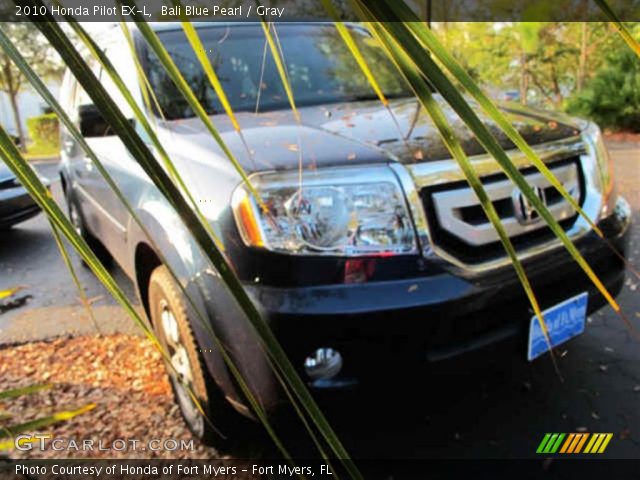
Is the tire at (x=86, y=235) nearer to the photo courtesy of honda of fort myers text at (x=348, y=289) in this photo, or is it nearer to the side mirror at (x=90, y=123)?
the photo courtesy of honda of fort myers text at (x=348, y=289)

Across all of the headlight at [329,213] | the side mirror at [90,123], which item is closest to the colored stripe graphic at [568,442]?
the headlight at [329,213]

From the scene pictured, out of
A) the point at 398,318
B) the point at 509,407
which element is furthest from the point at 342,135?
the point at 509,407

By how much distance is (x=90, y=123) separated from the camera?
2.34 meters

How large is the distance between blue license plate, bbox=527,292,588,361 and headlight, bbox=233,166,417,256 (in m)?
0.64

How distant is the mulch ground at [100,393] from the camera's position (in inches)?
84.4

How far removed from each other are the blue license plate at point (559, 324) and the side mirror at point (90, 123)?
199 cm

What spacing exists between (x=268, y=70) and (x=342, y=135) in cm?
106

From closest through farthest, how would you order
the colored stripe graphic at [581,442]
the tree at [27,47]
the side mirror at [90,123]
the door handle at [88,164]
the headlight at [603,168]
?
the tree at [27,47], the colored stripe graphic at [581,442], the headlight at [603,168], the side mirror at [90,123], the door handle at [88,164]

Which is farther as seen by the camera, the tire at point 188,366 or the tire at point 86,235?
the tire at point 86,235

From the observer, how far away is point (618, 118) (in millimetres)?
13164

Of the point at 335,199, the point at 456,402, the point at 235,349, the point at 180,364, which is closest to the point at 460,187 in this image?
the point at 335,199

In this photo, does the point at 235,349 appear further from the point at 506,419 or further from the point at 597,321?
the point at 597,321

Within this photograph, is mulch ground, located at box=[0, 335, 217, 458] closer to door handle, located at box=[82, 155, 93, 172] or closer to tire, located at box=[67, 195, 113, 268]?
door handle, located at box=[82, 155, 93, 172]

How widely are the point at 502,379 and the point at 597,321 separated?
0.99 metres
